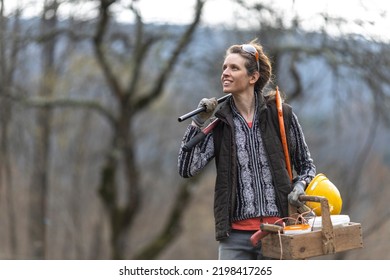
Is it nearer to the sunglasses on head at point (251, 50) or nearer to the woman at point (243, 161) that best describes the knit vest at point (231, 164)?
the woman at point (243, 161)

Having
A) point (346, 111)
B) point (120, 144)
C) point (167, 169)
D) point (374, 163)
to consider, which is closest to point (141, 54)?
point (120, 144)

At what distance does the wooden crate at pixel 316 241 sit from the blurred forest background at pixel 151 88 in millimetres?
5045

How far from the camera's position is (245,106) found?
4078 millimetres

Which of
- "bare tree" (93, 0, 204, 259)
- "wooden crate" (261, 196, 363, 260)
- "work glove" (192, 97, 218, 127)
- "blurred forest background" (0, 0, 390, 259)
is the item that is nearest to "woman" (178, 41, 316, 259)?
"work glove" (192, 97, 218, 127)

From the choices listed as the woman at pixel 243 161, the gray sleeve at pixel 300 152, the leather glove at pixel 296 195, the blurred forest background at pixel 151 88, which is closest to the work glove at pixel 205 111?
the woman at pixel 243 161

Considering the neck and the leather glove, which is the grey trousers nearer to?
the leather glove

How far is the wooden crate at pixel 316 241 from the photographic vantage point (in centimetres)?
370

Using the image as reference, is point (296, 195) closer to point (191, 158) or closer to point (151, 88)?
point (191, 158)

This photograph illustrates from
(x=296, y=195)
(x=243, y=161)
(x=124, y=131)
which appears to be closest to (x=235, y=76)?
(x=243, y=161)

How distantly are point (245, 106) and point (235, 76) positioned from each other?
6.9 inches

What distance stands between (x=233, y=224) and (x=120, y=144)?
12.1 metres

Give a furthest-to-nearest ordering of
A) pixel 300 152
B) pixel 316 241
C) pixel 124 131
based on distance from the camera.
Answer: pixel 124 131 → pixel 300 152 → pixel 316 241

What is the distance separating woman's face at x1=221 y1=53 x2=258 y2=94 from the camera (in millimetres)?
4008
